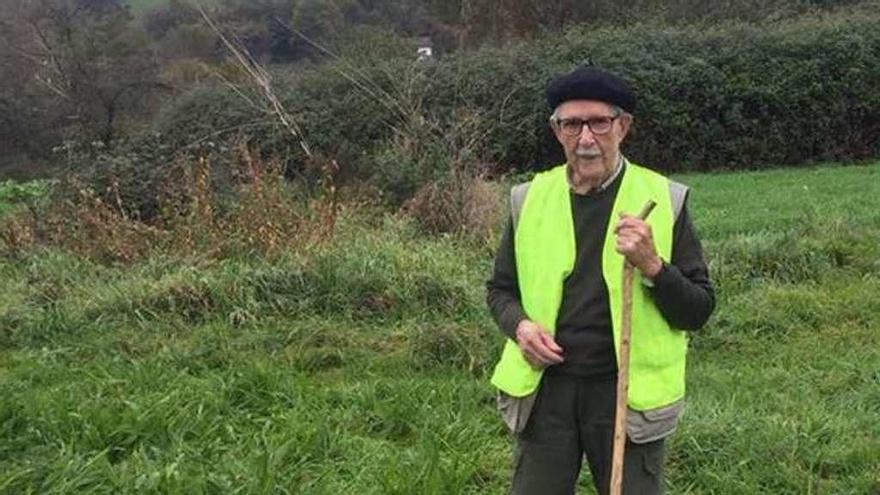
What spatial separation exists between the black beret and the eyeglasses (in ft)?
0.15

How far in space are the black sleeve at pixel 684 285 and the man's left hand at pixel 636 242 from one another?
7cm

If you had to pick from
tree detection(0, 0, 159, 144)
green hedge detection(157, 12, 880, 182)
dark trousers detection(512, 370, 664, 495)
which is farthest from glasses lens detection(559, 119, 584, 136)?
tree detection(0, 0, 159, 144)

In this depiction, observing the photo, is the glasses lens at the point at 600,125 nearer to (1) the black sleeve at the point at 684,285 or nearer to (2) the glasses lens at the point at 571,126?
(2) the glasses lens at the point at 571,126

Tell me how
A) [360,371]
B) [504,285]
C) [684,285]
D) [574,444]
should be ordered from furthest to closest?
[360,371] < [504,285] < [574,444] < [684,285]

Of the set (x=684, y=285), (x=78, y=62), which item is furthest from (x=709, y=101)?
(x=78, y=62)

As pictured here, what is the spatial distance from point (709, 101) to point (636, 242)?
15629 millimetres

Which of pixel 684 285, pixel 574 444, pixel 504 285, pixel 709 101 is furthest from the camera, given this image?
pixel 709 101

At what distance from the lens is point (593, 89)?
2.54 m

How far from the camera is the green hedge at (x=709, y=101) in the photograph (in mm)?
17172

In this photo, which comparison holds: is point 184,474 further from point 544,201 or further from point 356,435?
point 544,201

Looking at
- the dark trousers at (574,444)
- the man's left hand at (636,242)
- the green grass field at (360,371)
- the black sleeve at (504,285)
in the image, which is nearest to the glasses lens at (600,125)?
the man's left hand at (636,242)

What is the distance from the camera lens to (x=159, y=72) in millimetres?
32344

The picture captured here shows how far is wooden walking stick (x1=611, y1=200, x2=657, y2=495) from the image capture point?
8.19ft

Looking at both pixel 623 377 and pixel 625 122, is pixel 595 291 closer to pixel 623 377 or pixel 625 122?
pixel 623 377
